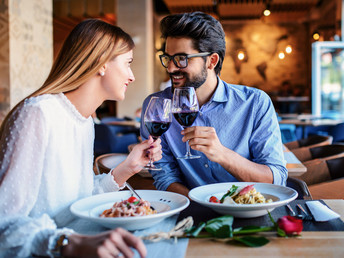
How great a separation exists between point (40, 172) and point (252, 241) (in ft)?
2.19

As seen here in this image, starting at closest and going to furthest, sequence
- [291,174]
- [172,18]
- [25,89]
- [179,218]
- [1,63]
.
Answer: [179,218], [172,18], [291,174], [1,63], [25,89]

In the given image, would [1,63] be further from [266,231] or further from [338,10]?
[338,10]

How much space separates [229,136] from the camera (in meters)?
2.06

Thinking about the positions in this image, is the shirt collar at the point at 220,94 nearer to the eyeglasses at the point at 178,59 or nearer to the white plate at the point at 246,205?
the eyeglasses at the point at 178,59

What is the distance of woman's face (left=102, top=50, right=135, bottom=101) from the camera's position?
152 centimetres

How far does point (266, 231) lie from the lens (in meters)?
1.12

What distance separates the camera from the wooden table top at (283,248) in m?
0.97

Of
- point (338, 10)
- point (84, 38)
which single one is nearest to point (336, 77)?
point (338, 10)

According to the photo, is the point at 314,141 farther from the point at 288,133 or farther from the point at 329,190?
the point at 288,133

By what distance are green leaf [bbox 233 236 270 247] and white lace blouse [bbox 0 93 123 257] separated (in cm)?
49

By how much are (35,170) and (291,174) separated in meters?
1.76

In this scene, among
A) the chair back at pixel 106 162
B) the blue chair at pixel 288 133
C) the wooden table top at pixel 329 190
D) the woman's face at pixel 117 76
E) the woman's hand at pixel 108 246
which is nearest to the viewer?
the woman's hand at pixel 108 246

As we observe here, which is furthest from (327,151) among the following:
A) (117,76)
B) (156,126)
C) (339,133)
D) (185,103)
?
(117,76)

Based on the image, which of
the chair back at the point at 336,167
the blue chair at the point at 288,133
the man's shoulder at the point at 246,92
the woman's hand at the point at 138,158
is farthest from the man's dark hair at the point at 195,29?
the blue chair at the point at 288,133
